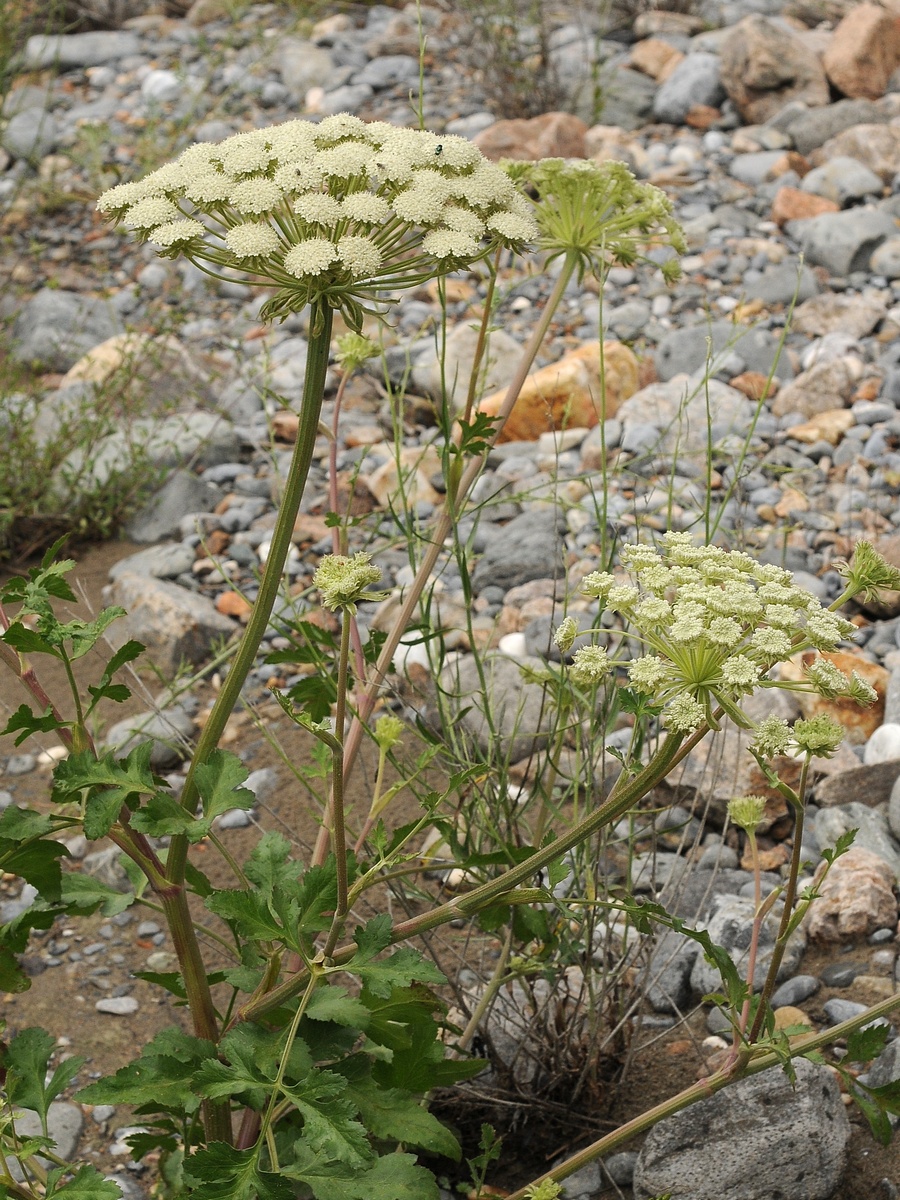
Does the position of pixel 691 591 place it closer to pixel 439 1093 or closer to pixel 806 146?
pixel 439 1093

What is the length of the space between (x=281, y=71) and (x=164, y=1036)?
789cm

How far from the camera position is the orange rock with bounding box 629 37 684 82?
304 inches

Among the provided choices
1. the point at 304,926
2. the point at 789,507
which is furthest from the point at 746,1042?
the point at 789,507

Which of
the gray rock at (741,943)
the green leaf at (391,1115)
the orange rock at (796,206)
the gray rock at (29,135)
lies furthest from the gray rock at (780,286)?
the gray rock at (29,135)

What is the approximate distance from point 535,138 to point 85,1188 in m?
6.14

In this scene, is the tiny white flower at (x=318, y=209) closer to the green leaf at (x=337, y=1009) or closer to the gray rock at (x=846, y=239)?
the green leaf at (x=337, y=1009)

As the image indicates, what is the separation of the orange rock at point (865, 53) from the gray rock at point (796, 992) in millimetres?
5901

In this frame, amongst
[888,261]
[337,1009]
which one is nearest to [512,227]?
[337,1009]

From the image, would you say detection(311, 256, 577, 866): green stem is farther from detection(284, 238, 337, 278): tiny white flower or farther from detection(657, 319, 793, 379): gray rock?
detection(657, 319, 793, 379): gray rock

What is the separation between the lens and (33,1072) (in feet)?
6.34

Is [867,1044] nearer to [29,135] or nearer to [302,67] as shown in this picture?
[302,67]

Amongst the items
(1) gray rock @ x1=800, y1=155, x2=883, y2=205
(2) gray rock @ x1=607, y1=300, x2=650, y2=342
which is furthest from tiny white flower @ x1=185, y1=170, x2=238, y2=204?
(1) gray rock @ x1=800, y1=155, x2=883, y2=205

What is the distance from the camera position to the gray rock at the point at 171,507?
4922mm

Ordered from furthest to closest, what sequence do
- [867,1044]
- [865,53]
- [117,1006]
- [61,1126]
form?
[865,53] → [117,1006] → [61,1126] → [867,1044]
